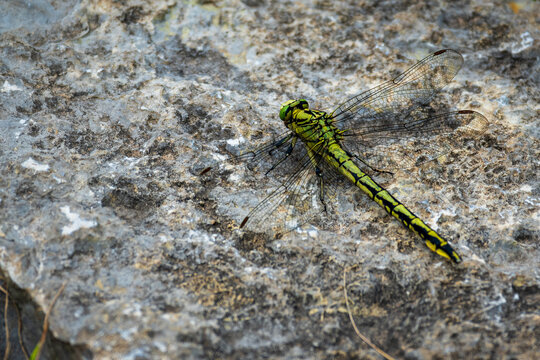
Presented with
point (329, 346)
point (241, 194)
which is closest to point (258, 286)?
point (329, 346)

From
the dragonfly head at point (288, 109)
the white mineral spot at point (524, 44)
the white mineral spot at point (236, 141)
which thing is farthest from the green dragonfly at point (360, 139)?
the white mineral spot at point (524, 44)

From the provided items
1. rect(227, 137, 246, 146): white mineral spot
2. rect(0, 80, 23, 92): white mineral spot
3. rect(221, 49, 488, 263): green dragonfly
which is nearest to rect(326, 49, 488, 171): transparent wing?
rect(221, 49, 488, 263): green dragonfly

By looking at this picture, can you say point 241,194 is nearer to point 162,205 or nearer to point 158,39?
point 162,205

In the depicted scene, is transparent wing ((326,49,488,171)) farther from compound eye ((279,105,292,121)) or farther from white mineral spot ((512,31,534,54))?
white mineral spot ((512,31,534,54))

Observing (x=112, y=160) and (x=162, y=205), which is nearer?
(x=162, y=205)

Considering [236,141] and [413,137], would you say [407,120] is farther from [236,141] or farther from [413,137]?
[236,141]

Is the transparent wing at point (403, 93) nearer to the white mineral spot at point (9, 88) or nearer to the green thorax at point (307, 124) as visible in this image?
the green thorax at point (307, 124)

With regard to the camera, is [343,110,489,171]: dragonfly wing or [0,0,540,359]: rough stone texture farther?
[343,110,489,171]: dragonfly wing
